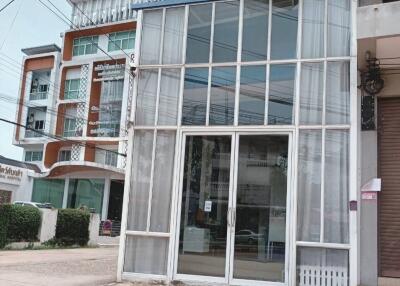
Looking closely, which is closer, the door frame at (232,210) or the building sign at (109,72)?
the door frame at (232,210)

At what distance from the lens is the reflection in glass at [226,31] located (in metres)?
10.7

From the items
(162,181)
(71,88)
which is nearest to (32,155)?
(71,88)

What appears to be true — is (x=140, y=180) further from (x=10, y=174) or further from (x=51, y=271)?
(x=10, y=174)

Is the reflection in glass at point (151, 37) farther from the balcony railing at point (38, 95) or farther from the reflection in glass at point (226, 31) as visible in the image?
the balcony railing at point (38, 95)

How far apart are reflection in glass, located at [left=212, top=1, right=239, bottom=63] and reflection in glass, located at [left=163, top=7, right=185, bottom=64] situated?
0.80 m

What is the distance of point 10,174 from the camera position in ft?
118

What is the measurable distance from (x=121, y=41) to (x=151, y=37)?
42511mm

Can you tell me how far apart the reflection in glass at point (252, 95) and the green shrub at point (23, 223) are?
12031 millimetres

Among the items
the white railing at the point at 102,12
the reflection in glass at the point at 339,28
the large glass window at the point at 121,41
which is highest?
the white railing at the point at 102,12

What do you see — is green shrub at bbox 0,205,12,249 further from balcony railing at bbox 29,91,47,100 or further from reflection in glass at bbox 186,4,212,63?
balcony railing at bbox 29,91,47,100

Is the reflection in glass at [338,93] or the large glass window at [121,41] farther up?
the large glass window at [121,41]

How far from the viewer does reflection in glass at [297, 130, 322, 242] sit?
31.2ft

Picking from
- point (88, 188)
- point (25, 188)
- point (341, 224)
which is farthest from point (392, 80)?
point (88, 188)

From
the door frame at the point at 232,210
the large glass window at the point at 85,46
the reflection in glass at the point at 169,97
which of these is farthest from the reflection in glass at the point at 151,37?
the large glass window at the point at 85,46
